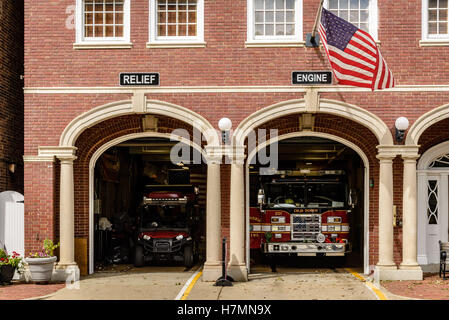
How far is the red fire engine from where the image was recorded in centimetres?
1565

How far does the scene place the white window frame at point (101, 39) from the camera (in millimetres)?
13953

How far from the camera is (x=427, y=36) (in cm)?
1385

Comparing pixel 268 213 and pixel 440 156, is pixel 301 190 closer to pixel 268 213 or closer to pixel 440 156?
pixel 268 213

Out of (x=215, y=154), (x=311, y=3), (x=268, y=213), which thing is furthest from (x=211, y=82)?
(x=268, y=213)

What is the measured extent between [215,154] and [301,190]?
3.31 metres

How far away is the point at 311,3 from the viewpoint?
13.8 m

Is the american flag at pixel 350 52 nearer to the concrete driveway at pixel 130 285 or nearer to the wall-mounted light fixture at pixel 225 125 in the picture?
the wall-mounted light fixture at pixel 225 125

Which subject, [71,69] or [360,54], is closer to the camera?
[360,54]

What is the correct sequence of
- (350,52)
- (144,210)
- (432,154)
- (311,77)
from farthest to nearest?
1. (144,210)
2. (432,154)
3. (311,77)
4. (350,52)

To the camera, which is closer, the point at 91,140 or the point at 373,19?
the point at 373,19

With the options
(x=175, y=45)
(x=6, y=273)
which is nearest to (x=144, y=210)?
(x=6, y=273)

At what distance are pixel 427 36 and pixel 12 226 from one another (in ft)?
35.3

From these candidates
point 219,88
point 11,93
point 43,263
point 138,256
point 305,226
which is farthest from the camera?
point 11,93

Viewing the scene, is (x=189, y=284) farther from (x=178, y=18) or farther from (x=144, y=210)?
(x=178, y=18)
